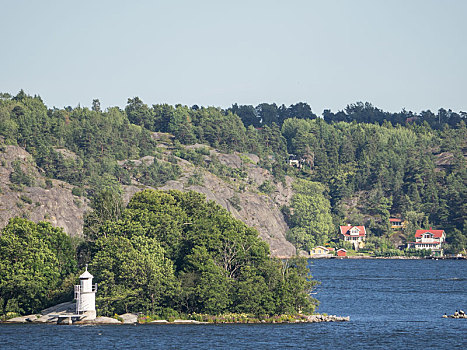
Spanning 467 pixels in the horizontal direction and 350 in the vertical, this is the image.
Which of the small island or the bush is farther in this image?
the bush

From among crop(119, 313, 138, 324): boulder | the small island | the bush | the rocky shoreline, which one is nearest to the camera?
the rocky shoreline

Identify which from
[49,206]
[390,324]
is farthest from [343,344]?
[49,206]

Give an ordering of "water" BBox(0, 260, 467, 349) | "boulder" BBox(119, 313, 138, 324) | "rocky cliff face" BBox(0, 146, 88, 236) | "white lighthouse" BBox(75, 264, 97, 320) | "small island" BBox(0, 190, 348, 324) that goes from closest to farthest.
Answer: "water" BBox(0, 260, 467, 349), "white lighthouse" BBox(75, 264, 97, 320), "boulder" BBox(119, 313, 138, 324), "small island" BBox(0, 190, 348, 324), "rocky cliff face" BBox(0, 146, 88, 236)

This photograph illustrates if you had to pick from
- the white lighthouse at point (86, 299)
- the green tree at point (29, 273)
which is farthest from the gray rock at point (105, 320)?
the green tree at point (29, 273)

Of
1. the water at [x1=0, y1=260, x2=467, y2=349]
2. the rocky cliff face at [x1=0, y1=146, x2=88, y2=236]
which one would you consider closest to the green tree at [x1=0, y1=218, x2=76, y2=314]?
the water at [x1=0, y1=260, x2=467, y2=349]

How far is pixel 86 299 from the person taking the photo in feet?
280

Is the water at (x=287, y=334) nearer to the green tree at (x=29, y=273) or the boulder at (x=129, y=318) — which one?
the boulder at (x=129, y=318)

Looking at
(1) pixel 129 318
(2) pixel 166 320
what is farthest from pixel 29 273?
(2) pixel 166 320

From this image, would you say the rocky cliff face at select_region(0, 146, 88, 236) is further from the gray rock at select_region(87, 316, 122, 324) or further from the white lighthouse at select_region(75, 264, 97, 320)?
the gray rock at select_region(87, 316, 122, 324)

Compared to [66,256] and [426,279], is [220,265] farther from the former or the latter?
[426,279]

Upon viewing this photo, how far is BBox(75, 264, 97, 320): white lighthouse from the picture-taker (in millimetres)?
84500

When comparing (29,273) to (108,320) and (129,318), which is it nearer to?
(108,320)

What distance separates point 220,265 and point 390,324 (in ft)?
62.5

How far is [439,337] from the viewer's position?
3285 inches
